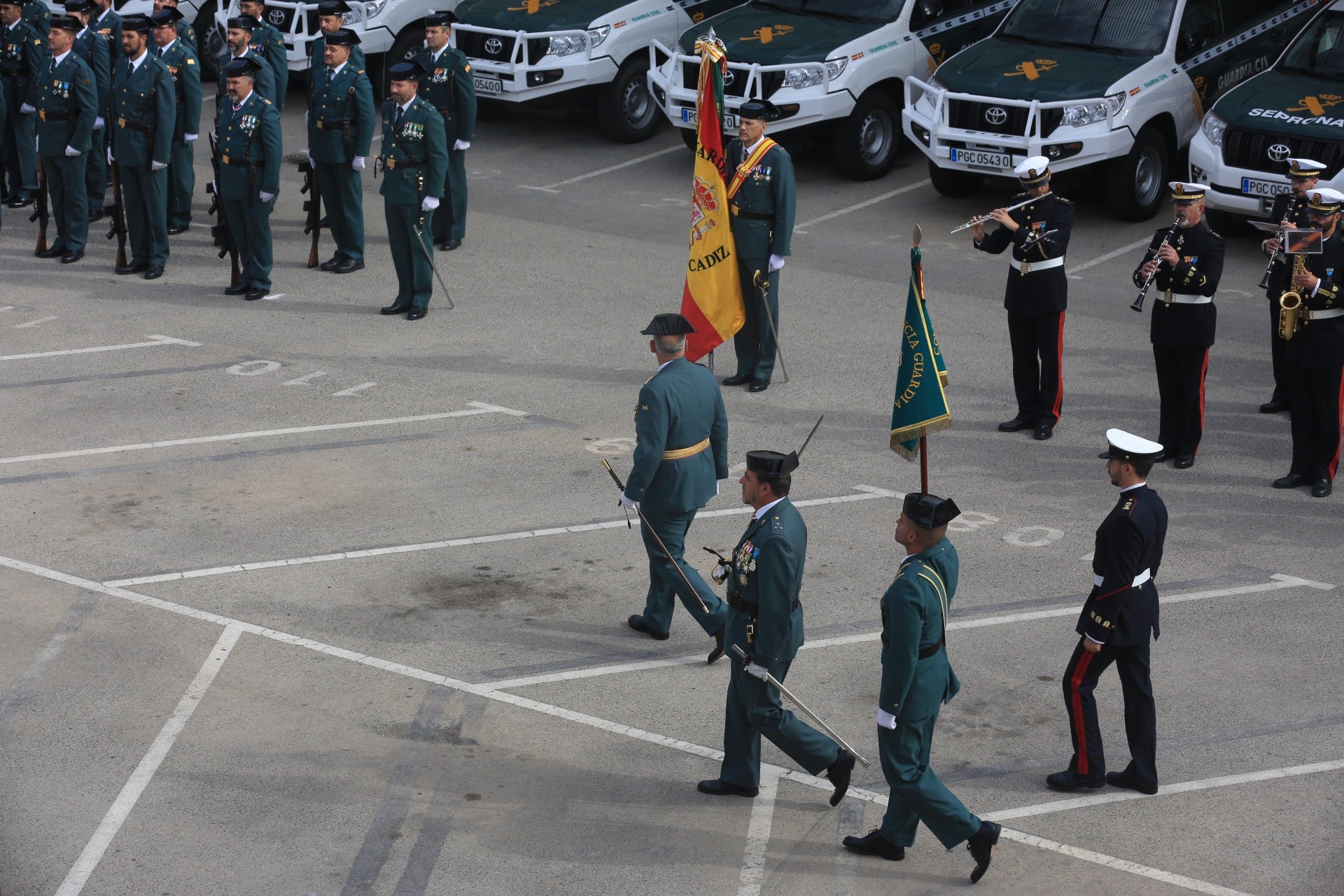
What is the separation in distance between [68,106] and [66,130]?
→ 0.81 feet

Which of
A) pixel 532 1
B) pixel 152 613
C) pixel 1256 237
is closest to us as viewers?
pixel 152 613

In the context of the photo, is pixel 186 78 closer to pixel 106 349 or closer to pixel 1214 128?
pixel 106 349

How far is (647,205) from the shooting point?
17.6 meters

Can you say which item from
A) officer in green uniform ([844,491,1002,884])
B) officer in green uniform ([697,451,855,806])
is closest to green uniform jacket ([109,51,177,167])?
officer in green uniform ([697,451,855,806])

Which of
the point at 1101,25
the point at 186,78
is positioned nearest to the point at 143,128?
the point at 186,78

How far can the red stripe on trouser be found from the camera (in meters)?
6.98

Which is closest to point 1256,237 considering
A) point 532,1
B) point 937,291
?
point 937,291

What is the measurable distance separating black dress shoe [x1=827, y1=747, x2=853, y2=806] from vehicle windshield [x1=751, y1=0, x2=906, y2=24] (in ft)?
41.0

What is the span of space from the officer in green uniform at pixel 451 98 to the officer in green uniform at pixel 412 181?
62.9 inches

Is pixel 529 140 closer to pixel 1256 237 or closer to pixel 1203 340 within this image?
pixel 1256 237

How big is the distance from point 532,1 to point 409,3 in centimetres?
183

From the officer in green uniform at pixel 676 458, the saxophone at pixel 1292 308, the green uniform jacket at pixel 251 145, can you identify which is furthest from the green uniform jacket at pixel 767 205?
the green uniform jacket at pixel 251 145

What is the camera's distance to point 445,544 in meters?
9.66

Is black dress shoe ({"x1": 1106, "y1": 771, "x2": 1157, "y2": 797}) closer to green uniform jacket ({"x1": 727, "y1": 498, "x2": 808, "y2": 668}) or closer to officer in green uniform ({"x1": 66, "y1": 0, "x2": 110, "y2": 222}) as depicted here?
green uniform jacket ({"x1": 727, "y1": 498, "x2": 808, "y2": 668})
